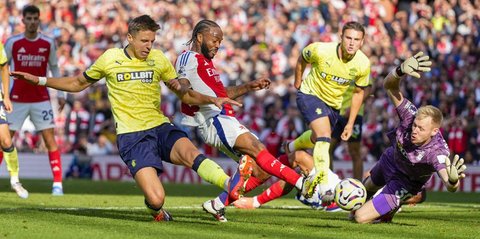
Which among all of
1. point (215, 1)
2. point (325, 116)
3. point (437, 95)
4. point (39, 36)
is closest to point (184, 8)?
point (215, 1)

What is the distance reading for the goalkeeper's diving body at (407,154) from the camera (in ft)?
36.7

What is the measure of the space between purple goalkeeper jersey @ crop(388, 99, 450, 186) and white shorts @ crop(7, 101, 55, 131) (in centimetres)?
700

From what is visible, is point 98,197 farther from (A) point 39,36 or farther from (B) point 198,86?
(B) point 198,86

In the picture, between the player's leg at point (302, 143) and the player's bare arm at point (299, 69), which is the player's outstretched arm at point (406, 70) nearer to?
the player's leg at point (302, 143)

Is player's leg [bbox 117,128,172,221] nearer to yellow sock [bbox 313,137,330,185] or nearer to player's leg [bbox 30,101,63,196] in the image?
yellow sock [bbox 313,137,330,185]

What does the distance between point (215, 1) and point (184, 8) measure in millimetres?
937

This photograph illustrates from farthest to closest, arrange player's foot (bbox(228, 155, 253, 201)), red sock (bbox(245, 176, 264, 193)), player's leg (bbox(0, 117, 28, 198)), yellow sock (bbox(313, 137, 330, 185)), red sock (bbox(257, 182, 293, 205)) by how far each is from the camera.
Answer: player's leg (bbox(0, 117, 28, 198)) < yellow sock (bbox(313, 137, 330, 185)) < red sock (bbox(257, 182, 293, 205)) < red sock (bbox(245, 176, 264, 193)) < player's foot (bbox(228, 155, 253, 201))

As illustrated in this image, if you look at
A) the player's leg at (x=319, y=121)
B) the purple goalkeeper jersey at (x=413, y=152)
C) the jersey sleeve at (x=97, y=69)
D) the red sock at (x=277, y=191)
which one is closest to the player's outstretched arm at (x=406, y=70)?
the purple goalkeeper jersey at (x=413, y=152)

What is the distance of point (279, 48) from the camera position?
91.5 feet

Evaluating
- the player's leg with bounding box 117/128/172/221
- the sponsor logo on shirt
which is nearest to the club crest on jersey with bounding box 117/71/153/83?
the player's leg with bounding box 117/128/172/221

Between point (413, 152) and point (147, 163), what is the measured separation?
286 centimetres

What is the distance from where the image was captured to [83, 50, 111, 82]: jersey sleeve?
459 inches

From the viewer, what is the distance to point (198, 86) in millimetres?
11992

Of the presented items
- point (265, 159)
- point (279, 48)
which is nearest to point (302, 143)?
point (265, 159)
